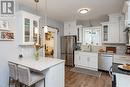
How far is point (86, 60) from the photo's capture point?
16.5 ft

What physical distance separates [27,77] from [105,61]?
3569 millimetres

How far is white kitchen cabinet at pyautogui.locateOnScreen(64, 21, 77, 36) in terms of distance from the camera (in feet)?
18.7

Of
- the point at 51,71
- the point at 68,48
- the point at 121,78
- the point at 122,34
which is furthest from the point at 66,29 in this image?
the point at 121,78

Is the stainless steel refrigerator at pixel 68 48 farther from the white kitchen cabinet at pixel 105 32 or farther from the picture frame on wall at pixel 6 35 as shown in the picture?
the picture frame on wall at pixel 6 35

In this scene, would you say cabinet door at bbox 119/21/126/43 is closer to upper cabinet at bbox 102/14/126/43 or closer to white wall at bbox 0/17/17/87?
upper cabinet at bbox 102/14/126/43

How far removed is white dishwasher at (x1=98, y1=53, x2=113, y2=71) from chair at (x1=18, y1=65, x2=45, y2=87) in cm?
319

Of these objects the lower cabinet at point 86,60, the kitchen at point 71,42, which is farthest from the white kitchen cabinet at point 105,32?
the lower cabinet at point 86,60

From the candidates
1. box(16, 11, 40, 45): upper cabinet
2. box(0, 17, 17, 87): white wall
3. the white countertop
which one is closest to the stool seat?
the white countertop

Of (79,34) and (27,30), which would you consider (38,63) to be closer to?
(27,30)

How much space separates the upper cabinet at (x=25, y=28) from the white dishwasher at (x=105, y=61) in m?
3.07

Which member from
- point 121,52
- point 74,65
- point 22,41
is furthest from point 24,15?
point 121,52

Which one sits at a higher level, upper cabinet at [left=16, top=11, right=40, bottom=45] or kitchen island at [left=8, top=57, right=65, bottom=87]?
upper cabinet at [left=16, top=11, right=40, bottom=45]

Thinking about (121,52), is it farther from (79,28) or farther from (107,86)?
(79,28)

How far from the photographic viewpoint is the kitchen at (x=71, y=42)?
252cm
